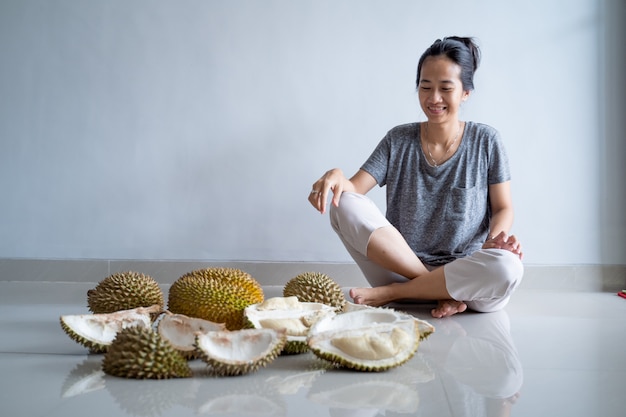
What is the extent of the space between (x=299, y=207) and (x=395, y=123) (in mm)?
604

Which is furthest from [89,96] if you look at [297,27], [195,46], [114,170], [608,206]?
[608,206]

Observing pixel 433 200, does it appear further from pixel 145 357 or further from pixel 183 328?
pixel 145 357

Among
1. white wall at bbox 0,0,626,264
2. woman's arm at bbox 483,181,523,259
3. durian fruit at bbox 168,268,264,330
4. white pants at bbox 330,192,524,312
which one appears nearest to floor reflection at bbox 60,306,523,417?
durian fruit at bbox 168,268,264,330

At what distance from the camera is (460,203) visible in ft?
7.93

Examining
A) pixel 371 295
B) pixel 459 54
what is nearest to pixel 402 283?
pixel 371 295

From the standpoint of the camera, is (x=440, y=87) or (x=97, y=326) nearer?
(x=97, y=326)

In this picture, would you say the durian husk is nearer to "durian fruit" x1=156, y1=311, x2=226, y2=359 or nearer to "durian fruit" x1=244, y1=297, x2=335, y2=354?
"durian fruit" x1=244, y1=297, x2=335, y2=354

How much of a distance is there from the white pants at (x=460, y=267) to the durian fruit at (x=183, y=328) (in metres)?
0.83

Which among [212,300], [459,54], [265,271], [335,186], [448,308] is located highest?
[459,54]

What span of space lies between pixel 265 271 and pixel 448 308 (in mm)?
1206

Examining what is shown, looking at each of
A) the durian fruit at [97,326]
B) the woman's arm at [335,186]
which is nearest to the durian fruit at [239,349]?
the durian fruit at [97,326]

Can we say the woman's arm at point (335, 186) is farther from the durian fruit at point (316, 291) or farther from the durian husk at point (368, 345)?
the durian husk at point (368, 345)

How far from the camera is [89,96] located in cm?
328

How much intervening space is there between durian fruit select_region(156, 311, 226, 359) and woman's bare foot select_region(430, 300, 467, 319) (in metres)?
0.87
